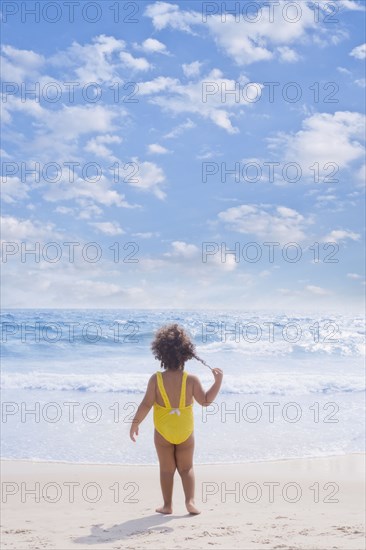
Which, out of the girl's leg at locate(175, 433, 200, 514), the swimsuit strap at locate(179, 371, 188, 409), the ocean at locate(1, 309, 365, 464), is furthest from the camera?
the ocean at locate(1, 309, 365, 464)

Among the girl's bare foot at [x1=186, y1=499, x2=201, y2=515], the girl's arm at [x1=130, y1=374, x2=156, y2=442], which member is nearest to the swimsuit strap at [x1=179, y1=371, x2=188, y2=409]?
the girl's arm at [x1=130, y1=374, x2=156, y2=442]

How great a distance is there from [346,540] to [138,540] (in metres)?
1.63

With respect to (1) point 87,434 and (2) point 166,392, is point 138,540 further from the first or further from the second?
(1) point 87,434

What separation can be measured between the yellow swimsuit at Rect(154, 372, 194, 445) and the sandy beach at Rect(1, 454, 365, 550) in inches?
29.1

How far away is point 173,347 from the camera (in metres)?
5.15

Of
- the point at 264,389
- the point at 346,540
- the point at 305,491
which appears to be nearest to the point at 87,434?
the point at 305,491

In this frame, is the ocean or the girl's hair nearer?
the girl's hair

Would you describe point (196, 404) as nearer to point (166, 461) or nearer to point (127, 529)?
point (166, 461)

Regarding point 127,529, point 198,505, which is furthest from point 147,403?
point 198,505

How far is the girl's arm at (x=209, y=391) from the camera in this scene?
5.01 metres

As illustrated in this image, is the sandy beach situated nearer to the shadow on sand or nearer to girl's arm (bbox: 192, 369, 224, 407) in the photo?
the shadow on sand

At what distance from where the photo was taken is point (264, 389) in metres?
14.0

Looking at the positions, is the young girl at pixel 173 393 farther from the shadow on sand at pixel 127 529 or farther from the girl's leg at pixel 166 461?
the shadow on sand at pixel 127 529

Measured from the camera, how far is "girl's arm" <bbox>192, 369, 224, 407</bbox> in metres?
5.01
